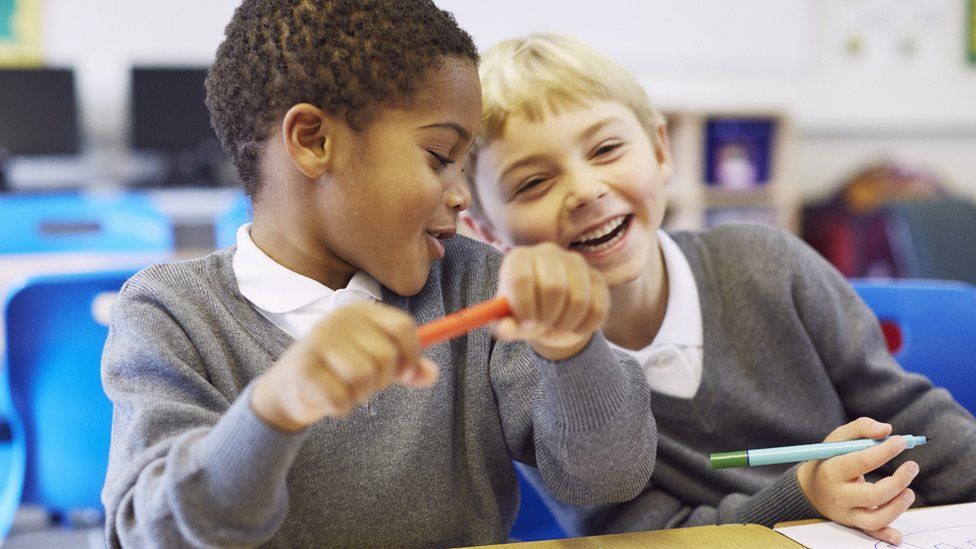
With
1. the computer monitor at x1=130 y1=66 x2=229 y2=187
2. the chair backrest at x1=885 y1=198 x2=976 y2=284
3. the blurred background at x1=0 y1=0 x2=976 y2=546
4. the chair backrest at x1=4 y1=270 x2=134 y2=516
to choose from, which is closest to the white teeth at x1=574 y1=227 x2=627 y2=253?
the chair backrest at x1=4 y1=270 x2=134 y2=516

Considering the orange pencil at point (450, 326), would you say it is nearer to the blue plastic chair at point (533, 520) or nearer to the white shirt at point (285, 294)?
the white shirt at point (285, 294)

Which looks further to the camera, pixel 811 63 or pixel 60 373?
pixel 811 63

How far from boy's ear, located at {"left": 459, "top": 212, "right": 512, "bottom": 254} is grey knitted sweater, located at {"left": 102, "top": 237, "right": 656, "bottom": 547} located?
22 cm

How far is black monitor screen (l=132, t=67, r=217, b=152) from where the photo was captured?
4039 millimetres

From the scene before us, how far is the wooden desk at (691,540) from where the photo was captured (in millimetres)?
Answer: 681

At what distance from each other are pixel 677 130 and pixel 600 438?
3840mm

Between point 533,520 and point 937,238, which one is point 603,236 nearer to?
point 533,520

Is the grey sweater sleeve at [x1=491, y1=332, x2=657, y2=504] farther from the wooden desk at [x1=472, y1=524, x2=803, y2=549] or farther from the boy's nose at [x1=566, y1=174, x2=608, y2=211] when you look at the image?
the boy's nose at [x1=566, y1=174, x2=608, y2=211]

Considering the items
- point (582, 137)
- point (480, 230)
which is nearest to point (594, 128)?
point (582, 137)

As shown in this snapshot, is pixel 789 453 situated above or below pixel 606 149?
below

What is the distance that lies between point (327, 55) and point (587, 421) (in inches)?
14.4

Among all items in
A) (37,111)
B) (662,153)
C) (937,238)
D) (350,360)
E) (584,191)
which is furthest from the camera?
(37,111)

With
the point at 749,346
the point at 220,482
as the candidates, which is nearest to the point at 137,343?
the point at 220,482

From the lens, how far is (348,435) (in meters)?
0.81
